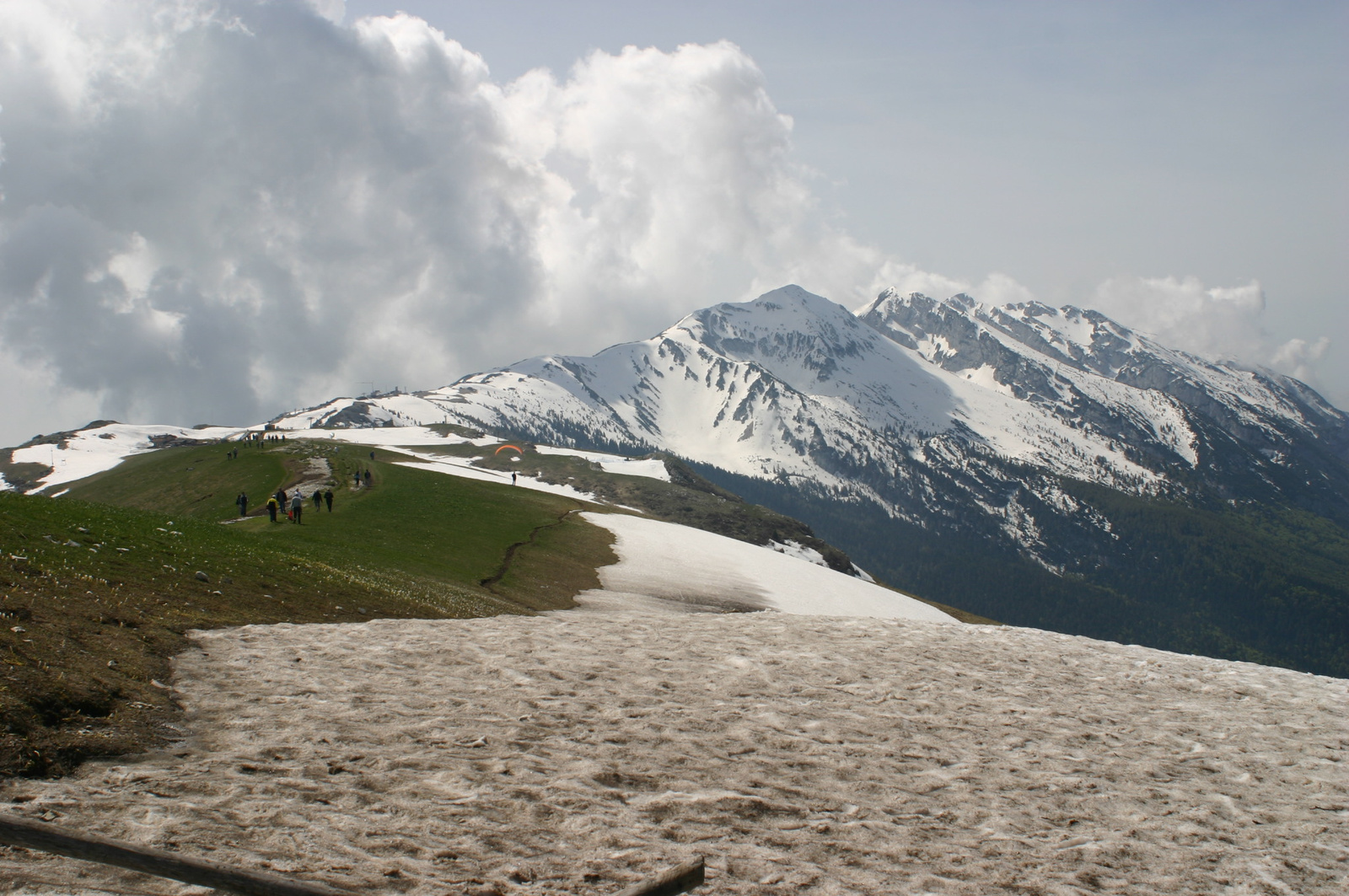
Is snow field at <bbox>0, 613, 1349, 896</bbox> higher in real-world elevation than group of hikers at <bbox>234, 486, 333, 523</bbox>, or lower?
lower

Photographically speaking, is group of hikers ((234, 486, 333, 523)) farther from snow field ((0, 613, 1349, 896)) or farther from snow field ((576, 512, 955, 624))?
snow field ((0, 613, 1349, 896))

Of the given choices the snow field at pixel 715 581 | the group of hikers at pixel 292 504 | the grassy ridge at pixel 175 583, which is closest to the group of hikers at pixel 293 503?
the group of hikers at pixel 292 504

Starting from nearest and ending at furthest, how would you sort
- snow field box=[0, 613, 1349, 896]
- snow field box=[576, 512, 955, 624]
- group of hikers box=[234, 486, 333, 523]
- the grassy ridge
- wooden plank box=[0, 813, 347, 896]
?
1. wooden plank box=[0, 813, 347, 896]
2. snow field box=[0, 613, 1349, 896]
3. the grassy ridge
4. group of hikers box=[234, 486, 333, 523]
5. snow field box=[576, 512, 955, 624]

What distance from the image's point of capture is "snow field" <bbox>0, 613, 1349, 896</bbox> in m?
8.70

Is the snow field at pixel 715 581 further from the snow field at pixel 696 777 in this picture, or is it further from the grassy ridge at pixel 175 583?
the snow field at pixel 696 777

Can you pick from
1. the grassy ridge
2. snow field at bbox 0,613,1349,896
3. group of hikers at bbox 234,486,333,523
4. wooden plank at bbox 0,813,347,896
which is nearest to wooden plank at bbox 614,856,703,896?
snow field at bbox 0,613,1349,896

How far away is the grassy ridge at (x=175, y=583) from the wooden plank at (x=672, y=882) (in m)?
7.60

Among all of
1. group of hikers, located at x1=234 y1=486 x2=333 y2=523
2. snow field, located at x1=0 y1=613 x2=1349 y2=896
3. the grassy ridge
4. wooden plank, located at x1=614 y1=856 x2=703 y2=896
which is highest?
group of hikers, located at x1=234 y1=486 x2=333 y2=523

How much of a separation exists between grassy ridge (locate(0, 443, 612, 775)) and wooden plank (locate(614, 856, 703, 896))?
24.9ft

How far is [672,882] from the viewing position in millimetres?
6723

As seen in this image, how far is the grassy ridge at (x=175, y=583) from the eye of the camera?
1108 centimetres

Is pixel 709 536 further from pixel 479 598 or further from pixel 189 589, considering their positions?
pixel 189 589

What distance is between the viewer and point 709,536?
284 ft

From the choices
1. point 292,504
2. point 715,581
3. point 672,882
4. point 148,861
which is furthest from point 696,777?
point 715,581
